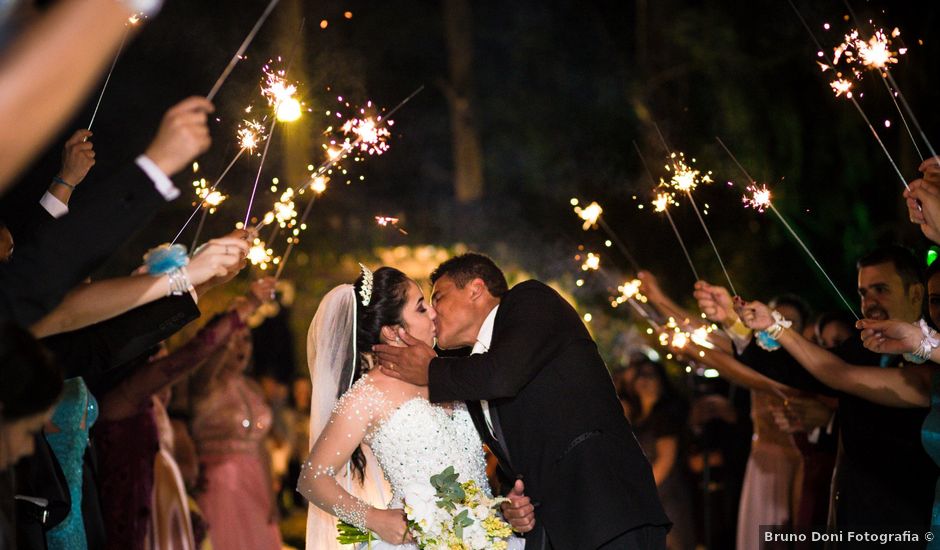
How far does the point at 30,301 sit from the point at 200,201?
2320 mm

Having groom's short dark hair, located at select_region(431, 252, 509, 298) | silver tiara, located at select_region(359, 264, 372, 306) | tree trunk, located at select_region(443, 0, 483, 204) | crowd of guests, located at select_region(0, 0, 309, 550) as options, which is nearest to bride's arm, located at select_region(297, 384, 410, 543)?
silver tiara, located at select_region(359, 264, 372, 306)

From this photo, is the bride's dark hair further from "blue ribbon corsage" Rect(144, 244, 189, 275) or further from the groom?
"blue ribbon corsage" Rect(144, 244, 189, 275)

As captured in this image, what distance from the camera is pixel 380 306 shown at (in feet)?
15.6

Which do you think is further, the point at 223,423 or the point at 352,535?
the point at 223,423

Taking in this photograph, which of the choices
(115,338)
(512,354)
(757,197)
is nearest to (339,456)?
(512,354)

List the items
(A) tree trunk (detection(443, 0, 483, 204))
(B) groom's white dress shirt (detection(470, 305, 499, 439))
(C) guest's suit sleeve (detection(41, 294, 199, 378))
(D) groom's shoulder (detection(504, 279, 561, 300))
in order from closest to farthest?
(C) guest's suit sleeve (detection(41, 294, 199, 378)), (D) groom's shoulder (detection(504, 279, 561, 300)), (B) groom's white dress shirt (detection(470, 305, 499, 439)), (A) tree trunk (detection(443, 0, 483, 204))

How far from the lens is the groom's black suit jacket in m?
4.30

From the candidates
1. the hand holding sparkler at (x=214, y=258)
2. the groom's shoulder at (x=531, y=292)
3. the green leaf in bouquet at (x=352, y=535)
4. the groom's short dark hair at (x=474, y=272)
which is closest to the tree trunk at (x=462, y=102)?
the groom's short dark hair at (x=474, y=272)

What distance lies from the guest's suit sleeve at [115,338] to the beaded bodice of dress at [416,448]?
1.08 m

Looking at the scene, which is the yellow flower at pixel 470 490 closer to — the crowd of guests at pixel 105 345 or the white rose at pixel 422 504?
the white rose at pixel 422 504

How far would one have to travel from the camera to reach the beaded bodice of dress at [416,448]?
14.9 ft

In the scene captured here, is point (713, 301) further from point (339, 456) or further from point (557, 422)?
point (339, 456)

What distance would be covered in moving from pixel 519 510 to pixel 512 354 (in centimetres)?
69

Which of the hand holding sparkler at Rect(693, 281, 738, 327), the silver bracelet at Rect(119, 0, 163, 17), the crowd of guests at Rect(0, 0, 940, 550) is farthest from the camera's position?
the hand holding sparkler at Rect(693, 281, 738, 327)
